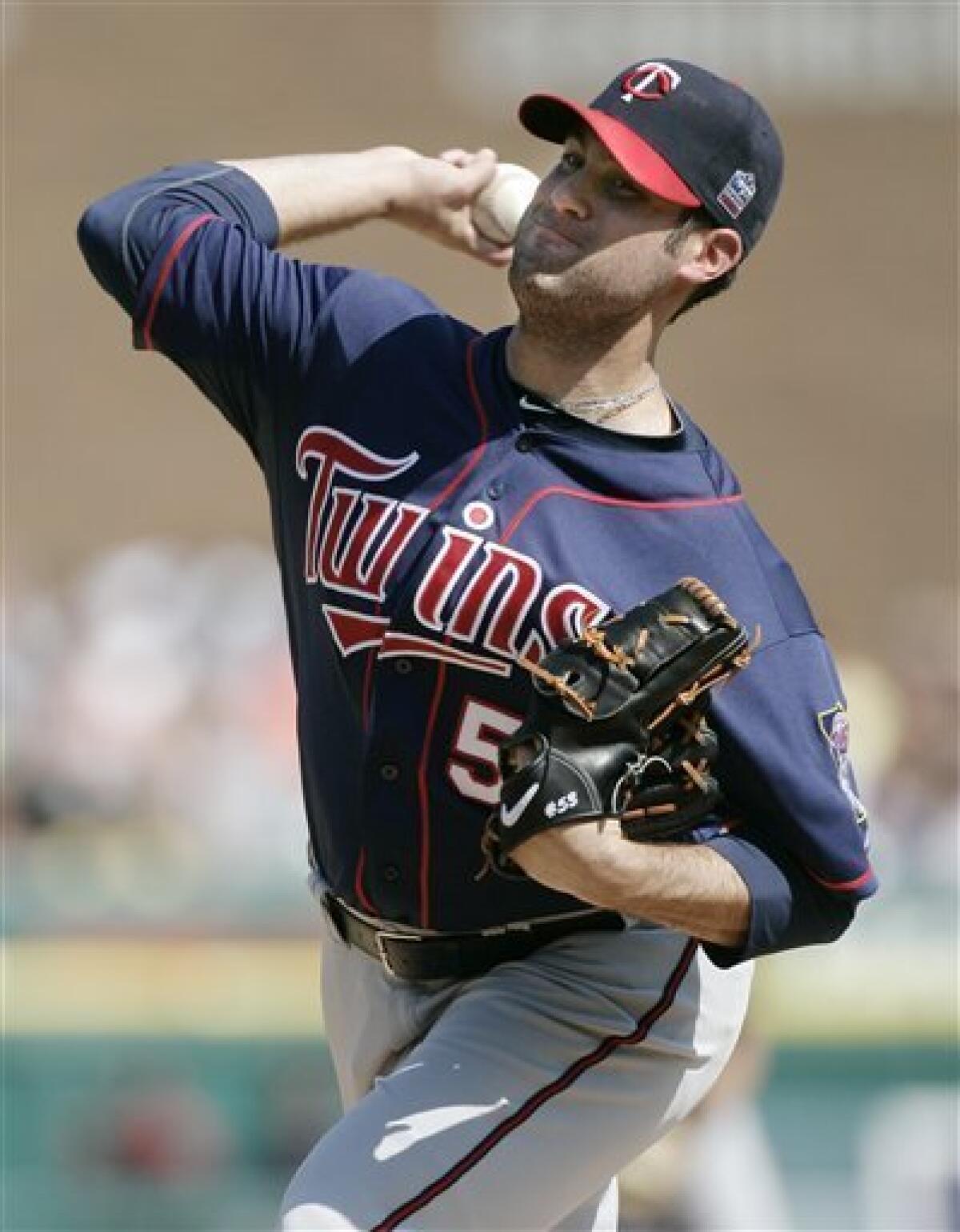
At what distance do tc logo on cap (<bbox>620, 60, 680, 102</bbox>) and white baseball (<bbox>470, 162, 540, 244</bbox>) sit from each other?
1.50 feet

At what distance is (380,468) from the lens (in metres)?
3.24

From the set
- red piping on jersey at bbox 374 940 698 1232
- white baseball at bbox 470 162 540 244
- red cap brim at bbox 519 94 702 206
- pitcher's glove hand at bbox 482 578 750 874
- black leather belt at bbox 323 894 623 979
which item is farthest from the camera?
white baseball at bbox 470 162 540 244

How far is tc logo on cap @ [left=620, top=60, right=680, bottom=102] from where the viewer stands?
324cm

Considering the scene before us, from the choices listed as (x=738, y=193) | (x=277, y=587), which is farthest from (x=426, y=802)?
(x=277, y=587)

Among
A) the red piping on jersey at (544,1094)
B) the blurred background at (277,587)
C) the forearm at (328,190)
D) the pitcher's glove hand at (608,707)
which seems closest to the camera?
the pitcher's glove hand at (608,707)

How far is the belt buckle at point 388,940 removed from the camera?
3303 mm

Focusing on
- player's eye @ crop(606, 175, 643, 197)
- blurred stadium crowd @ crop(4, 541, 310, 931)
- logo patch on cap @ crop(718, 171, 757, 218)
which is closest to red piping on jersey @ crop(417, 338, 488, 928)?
player's eye @ crop(606, 175, 643, 197)

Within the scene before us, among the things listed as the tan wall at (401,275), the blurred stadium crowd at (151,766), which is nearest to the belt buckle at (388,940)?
the blurred stadium crowd at (151,766)

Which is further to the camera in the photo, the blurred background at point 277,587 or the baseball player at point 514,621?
the blurred background at point 277,587

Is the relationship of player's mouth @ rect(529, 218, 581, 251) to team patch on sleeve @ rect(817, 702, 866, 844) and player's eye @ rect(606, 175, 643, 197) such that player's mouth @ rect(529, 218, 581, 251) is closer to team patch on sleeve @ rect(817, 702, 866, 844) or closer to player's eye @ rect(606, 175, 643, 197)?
player's eye @ rect(606, 175, 643, 197)

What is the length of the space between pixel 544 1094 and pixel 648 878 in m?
0.43

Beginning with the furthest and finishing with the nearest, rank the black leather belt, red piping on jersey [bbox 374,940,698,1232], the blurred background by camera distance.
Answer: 1. the blurred background
2. the black leather belt
3. red piping on jersey [bbox 374,940,698,1232]

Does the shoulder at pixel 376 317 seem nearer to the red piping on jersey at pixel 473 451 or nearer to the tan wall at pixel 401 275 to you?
the red piping on jersey at pixel 473 451

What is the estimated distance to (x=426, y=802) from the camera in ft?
10.5
